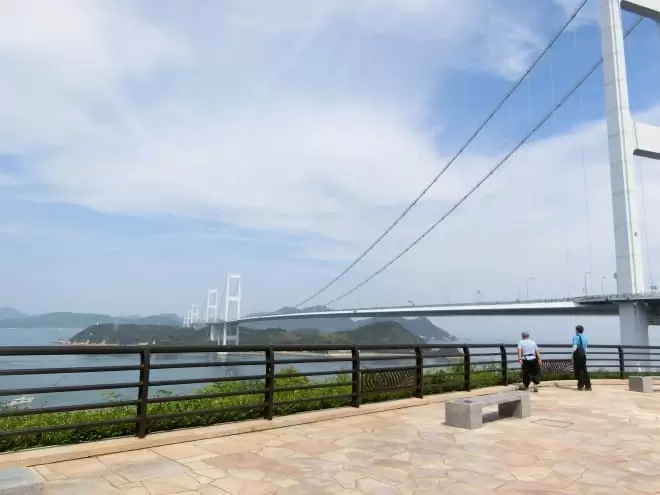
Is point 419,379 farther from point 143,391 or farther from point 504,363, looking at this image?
point 143,391

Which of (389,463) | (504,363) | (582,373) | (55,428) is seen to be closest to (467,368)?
(504,363)

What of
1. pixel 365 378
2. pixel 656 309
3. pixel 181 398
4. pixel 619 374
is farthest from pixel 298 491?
pixel 656 309

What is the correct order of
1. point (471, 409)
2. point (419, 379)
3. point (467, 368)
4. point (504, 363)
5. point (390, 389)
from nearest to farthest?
1. point (471, 409)
2. point (390, 389)
3. point (419, 379)
4. point (467, 368)
5. point (504, 363)

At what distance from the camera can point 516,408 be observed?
7.23 m

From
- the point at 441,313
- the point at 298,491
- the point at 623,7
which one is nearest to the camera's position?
the point at 298,491

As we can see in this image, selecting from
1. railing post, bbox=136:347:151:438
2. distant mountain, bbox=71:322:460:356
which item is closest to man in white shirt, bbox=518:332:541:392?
railing post, bbox=136:347:151:438

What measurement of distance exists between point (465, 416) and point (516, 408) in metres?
1.41

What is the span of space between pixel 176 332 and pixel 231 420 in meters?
79.3

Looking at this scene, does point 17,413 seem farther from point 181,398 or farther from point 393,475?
point 393,475

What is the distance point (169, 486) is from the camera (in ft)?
12.6

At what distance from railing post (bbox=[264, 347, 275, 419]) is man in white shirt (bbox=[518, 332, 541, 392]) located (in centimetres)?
629

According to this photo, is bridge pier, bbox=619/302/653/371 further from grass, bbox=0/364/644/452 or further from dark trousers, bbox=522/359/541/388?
grass, bbox=0/364/644/452

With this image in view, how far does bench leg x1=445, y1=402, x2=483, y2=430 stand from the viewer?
6273mm

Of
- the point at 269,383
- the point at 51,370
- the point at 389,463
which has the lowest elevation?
the point at 389,463
